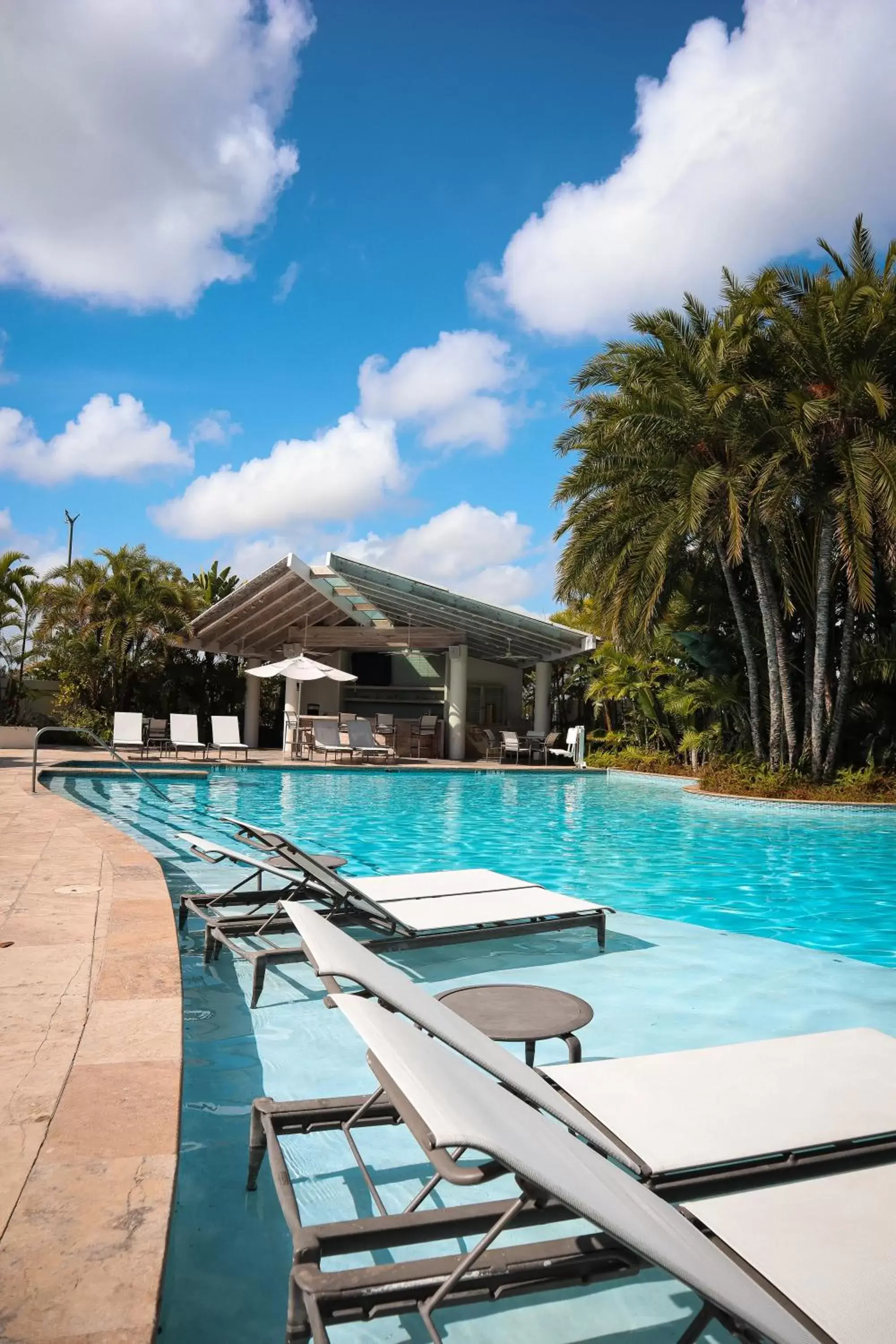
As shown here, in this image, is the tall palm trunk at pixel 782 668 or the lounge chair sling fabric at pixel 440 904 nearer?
the lounge chair sling fabric at pixel 440 904

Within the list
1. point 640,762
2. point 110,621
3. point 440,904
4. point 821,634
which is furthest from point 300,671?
point 440,904

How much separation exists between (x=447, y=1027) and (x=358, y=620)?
23845 mm

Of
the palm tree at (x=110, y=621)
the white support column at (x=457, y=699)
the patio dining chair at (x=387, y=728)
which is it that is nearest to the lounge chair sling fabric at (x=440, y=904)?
the patio dining chair at (x=387, y=728)

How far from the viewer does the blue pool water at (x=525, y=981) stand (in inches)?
94.3

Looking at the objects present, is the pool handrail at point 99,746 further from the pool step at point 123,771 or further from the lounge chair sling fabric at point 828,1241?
the lounge chair sling fabric at point 828,1241

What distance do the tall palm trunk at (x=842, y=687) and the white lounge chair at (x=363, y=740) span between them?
9.71m

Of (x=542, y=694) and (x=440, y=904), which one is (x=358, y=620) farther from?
(x=440, y=904)

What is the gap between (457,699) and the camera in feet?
79.1

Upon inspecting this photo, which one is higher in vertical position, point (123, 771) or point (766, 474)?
point (766, 474)

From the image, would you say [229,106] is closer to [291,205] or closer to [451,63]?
[451,63]

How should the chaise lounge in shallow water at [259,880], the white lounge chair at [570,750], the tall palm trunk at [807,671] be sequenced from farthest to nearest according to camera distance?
the white lounge chair at [570,750] < the tall palm trunk at [807,671] < the chaise lounge in shallow water at [259,880]

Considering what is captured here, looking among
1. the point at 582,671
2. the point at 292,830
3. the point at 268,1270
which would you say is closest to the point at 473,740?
the point at 582,671

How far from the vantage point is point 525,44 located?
11.5 meters

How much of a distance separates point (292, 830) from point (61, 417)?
62.2ft
